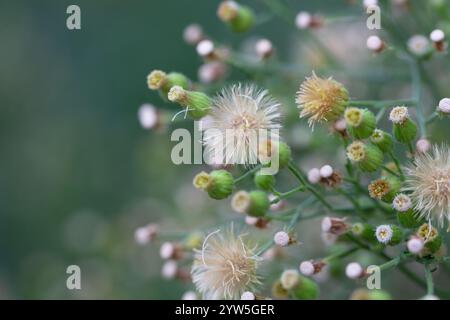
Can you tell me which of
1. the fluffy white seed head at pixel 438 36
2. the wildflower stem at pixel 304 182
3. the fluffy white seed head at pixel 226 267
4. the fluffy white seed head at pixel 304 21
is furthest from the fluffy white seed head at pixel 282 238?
the fluffy white seed head at pixel 304 21

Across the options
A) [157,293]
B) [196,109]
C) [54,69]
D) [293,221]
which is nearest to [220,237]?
[293,221]

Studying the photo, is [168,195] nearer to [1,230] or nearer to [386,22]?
[1,230]

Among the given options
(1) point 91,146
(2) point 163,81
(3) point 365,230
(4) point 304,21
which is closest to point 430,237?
(3) point 365,230

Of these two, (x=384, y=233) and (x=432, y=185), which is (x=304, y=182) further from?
(x=432, y=185)

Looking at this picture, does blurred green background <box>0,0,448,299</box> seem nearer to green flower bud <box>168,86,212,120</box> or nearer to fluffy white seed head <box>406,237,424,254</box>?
green flower bud <box>168,86,212,120</box>

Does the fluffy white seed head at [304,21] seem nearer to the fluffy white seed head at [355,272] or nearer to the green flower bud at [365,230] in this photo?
the green flower bud at [365,230]

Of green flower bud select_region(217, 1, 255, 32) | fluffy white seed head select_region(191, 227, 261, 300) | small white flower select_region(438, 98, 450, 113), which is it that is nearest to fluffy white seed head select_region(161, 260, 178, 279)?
fluffy white seed head select_region(191, 227, 261, 300)
